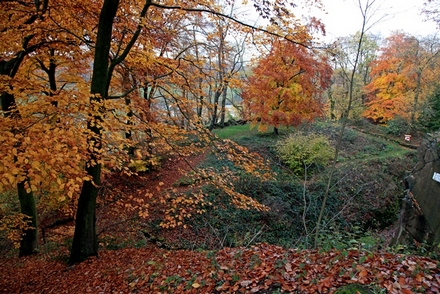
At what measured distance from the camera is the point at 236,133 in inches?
762

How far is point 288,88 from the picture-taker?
14.8 metres

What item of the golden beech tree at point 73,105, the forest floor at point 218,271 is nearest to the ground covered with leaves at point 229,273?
the forest floor at point 218,271

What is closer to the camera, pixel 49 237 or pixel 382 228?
pixel 49 237

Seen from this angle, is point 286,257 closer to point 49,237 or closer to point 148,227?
point 148,227

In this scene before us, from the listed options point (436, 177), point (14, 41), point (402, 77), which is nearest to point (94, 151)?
point (14, 41)

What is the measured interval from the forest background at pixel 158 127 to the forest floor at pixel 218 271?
10.6 inches

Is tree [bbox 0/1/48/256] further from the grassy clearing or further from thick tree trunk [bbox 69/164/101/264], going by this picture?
the grassy clearing

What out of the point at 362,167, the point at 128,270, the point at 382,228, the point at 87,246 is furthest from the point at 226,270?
the point at 362,167

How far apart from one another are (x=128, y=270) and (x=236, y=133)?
1504 cm

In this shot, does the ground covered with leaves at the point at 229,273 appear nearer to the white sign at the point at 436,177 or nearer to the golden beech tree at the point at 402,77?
the white sign at the point at 436,177

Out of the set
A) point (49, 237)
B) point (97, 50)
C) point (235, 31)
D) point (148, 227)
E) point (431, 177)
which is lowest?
point (49, 237)

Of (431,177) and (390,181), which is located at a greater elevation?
(431,177)

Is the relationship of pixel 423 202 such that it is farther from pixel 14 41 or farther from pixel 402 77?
pixel 402 77

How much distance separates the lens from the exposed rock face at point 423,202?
6.58 m
